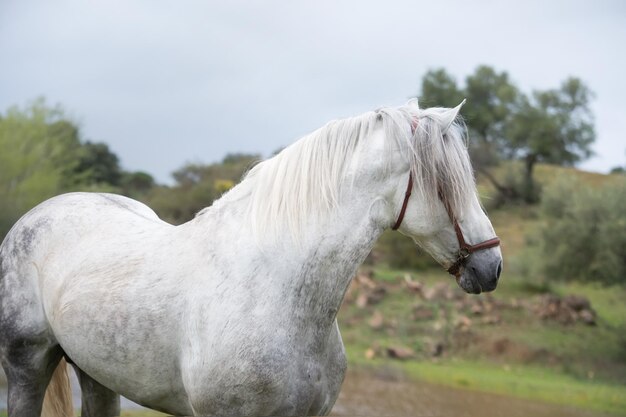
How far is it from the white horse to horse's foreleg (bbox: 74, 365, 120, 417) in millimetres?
652

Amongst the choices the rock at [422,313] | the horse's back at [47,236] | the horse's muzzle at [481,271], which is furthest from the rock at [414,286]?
the horse's muzzle at [481,271]

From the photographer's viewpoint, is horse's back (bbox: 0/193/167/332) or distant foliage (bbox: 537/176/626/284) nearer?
horse's back (bbox: 0/193/167/332)

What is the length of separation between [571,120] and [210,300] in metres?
46.1

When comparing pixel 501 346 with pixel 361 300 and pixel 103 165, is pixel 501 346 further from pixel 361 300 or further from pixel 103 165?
pixel 103 165

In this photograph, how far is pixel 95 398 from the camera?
4137 mm

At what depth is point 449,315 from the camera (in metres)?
21.3

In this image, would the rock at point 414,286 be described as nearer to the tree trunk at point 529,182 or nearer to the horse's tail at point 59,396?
the horse's tail at point 59,396

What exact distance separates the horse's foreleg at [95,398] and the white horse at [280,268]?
652 millimetres

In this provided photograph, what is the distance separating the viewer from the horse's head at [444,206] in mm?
3203

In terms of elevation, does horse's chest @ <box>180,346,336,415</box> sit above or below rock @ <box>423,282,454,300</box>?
above

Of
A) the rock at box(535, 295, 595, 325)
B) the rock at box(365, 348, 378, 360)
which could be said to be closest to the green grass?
the rock at box(365, 348, 378, 360)

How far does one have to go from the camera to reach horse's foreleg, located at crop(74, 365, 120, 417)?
414 centimetres

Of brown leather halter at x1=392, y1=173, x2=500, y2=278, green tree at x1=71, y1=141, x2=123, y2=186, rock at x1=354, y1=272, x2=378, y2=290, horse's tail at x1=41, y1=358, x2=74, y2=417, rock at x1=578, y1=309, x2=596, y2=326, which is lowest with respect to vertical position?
rock at x1=578, y1=309, x2=596, y2=326

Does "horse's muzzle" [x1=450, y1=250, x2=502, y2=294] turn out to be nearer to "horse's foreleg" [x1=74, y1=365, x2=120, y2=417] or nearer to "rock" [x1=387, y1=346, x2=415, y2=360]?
"horse's foreleg" [x1=74, y1=365, x2=120, y2=417]
